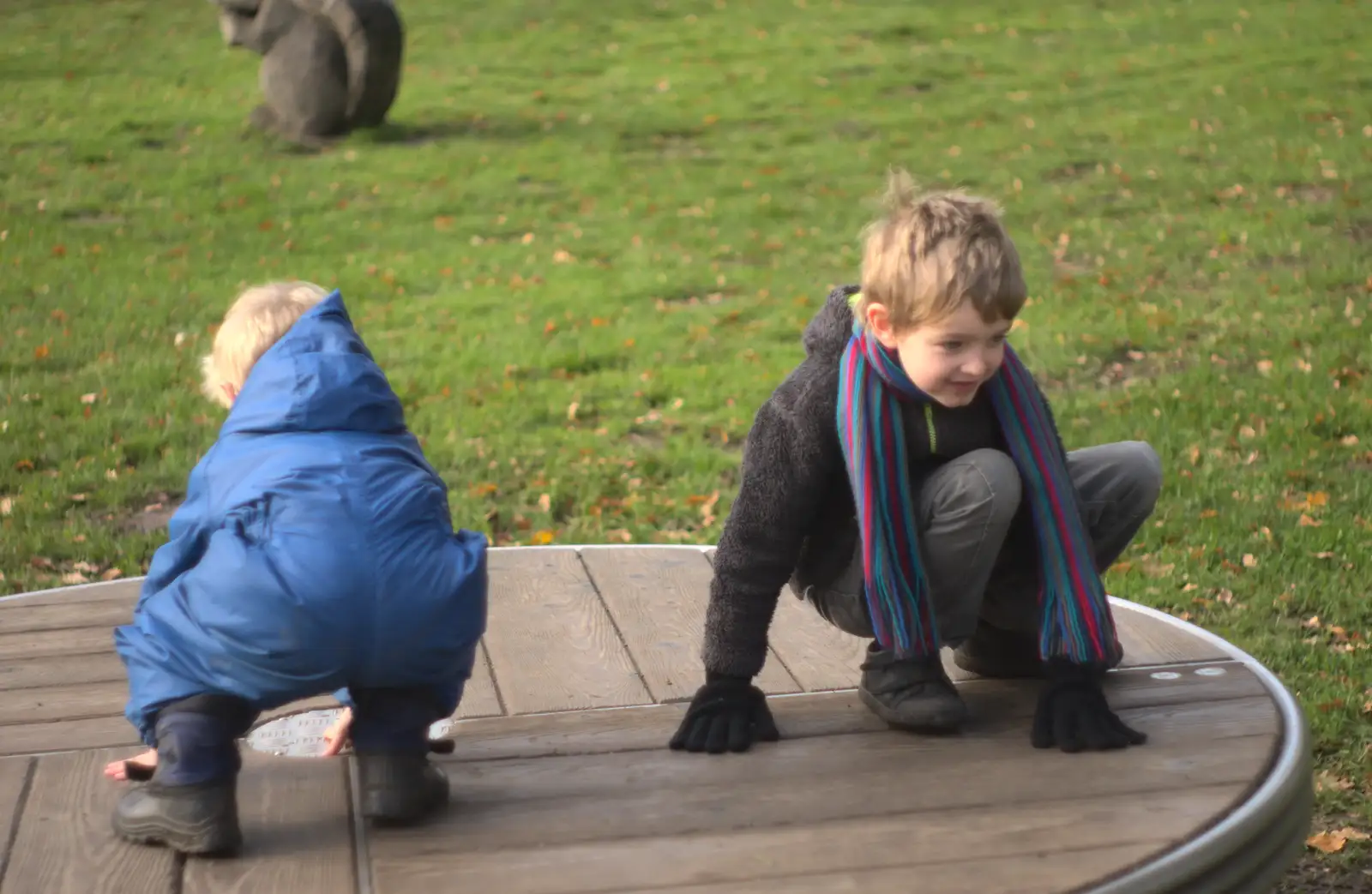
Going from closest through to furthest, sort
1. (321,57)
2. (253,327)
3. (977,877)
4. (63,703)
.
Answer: (977,877)
(253,327)
(63,703)
(321,57)

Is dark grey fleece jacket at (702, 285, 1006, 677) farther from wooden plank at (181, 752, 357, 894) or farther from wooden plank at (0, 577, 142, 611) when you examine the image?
wooden plank at (0, 577, 142, 611)

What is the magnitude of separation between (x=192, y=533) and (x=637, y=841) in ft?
2.68

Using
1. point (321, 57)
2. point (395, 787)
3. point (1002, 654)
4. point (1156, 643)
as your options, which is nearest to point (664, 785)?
point (395, 787)

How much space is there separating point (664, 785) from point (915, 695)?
19.2 inches

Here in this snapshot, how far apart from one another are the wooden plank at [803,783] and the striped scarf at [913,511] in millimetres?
192

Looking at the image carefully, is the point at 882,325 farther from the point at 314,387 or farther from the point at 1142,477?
the point at 314,387

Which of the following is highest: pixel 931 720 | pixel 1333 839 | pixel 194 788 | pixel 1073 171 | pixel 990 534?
pixel 990 534

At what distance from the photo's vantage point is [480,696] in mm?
3109

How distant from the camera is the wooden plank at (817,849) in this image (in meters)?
2.34

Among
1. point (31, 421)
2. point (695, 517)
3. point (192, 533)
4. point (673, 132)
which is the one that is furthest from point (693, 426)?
point (673, 132)

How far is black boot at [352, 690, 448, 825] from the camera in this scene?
2.48 metres

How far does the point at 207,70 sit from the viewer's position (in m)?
15.0

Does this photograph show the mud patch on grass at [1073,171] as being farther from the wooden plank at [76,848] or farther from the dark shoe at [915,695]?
the wooden plank at [76,848]

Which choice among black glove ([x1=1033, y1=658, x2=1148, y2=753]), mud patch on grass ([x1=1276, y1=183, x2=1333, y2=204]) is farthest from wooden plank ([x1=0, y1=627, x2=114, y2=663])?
mud patch on grass ([x1=1276, y1=183, x2=1333, y2=204])
